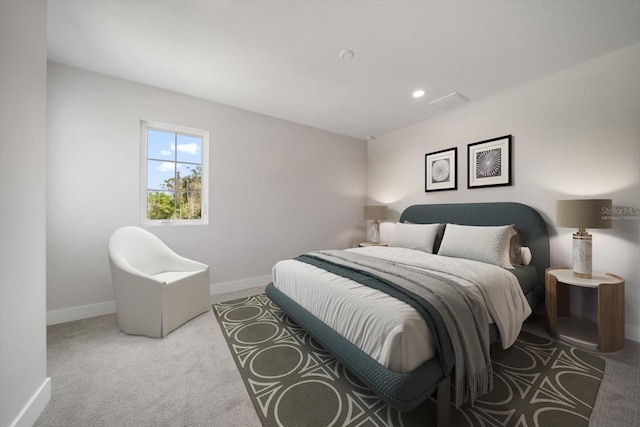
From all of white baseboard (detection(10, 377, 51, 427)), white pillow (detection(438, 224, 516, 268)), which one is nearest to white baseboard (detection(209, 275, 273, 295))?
white baseboard (detection(10, 377, 51, 427))

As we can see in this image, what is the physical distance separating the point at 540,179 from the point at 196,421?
145 inches

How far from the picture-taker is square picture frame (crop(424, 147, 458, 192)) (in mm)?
3309

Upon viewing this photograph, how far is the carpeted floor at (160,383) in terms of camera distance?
1271 millimetres

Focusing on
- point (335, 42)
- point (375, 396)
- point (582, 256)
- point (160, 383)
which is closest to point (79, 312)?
point (160, 383)

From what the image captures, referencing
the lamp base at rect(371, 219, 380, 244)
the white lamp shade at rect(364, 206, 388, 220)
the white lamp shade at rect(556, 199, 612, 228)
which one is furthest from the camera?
the lamp base at rect(371, 219, 380, 244)

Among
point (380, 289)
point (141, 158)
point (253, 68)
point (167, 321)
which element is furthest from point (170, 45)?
point (380, 289)

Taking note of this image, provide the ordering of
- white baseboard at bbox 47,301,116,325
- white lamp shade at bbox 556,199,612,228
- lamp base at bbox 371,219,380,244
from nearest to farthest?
1. white lamp shade at bbox 556,199,612,228
2. white baseboard at bbox 47,301,116,325
3. lamp base at bbox 371,219,380,244

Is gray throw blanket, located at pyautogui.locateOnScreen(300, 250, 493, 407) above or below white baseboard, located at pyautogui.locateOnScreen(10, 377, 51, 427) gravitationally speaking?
above

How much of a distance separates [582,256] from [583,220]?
12.9 inches

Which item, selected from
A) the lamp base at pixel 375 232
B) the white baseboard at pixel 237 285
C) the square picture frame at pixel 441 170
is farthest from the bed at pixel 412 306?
the lamp base at pixel 375 232

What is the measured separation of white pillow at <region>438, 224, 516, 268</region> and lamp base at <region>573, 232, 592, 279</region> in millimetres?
463

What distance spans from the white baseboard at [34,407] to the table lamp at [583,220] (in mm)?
3849

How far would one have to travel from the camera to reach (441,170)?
3.46 metres

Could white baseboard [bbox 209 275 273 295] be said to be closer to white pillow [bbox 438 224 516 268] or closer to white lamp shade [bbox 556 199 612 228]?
white pillow [bbox 438 224 516 268]
